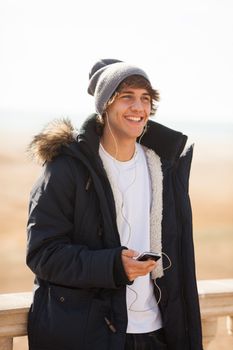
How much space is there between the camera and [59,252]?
6.32 feet

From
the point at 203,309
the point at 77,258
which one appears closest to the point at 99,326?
the point at 77,258

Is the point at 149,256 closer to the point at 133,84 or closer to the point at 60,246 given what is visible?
the point at 60,246

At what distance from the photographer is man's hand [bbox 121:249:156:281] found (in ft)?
6.19

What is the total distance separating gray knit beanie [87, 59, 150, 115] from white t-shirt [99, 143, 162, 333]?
0.20 meters

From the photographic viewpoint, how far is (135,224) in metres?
2.14

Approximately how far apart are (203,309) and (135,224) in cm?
53

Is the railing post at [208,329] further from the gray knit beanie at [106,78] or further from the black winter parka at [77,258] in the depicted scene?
the gray knit beanie at [106,78]

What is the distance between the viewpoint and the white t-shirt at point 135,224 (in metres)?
2.08

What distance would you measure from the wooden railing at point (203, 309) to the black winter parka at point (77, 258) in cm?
7

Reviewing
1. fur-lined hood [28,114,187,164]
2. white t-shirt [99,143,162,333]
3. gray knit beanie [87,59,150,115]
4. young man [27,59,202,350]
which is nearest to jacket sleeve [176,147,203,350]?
young man [27,59,202,350]

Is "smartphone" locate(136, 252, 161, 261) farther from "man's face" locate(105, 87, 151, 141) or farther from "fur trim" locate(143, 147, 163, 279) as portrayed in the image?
"man's face" locate(105, 87, 151, 141)

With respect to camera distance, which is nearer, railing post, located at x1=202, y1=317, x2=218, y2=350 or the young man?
the young man

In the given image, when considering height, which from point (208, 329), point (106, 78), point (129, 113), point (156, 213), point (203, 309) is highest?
point (106, 78)

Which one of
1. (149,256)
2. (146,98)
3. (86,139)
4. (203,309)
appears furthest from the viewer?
(203,309)
